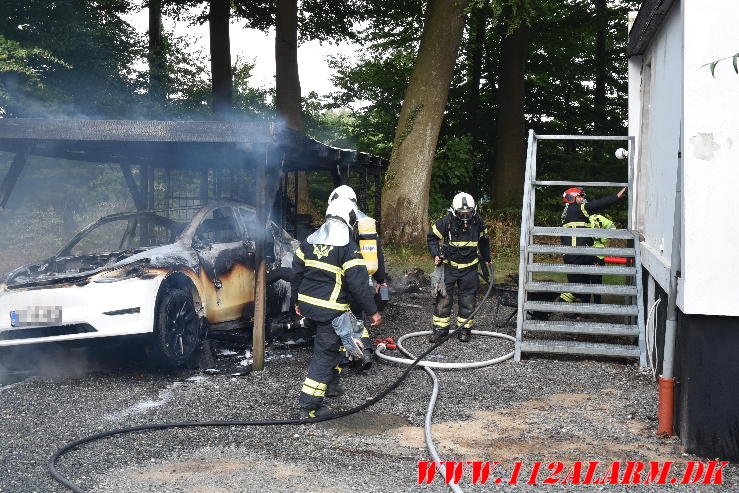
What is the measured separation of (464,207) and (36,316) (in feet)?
15.7

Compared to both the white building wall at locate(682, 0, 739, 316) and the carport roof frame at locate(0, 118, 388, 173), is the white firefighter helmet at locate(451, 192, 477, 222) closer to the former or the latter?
the carport roof frame at locate(0, 118, 388, 173)

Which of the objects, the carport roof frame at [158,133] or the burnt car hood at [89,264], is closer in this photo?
the burnt car hood at [89,264]

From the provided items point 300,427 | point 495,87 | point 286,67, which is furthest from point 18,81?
point 495,87

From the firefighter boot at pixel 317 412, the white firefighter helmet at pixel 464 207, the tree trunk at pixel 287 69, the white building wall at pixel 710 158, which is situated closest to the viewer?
the white building wall at pixel 710 158

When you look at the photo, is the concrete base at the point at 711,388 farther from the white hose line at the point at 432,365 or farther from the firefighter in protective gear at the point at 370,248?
the firefighter in protective gear at the point at 370,248

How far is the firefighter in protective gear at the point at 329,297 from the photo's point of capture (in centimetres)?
570

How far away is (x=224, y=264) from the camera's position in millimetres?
7801

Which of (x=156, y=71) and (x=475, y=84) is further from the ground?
(x=156, y=71)

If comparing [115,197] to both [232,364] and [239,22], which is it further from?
[232,364]

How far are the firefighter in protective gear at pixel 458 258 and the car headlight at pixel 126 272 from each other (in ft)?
11.7

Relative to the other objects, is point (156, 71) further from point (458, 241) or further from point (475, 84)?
point (458, 241)

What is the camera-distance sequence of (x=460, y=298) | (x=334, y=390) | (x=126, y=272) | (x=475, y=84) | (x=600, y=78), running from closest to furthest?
(x=334, y=390) → (x=126, y=272) → (x=460, y=298) → (x=475, y=84) → (x=600, y=78)

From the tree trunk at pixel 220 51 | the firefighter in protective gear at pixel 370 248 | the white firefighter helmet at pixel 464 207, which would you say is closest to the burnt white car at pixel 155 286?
the firefighter in protective gear at pixel 370 248

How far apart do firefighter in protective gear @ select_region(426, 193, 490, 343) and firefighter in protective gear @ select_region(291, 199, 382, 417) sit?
2947 millimetres
